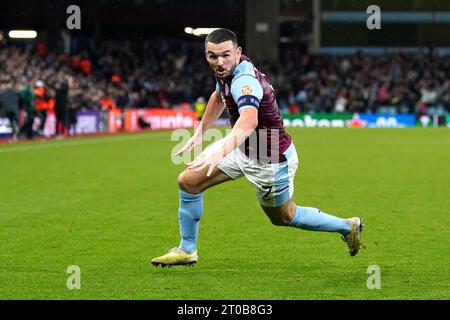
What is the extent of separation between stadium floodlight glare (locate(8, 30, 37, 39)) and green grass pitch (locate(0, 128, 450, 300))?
2764 cm

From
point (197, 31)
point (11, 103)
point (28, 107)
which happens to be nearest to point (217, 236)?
point (11, 103)

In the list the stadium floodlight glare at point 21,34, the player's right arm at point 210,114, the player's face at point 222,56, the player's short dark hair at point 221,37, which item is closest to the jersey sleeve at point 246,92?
the player's face at point 222,56

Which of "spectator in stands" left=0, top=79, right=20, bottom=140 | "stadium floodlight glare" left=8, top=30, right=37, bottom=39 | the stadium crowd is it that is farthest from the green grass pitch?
"stadium floodlight glare" left=8, top=30, right=37, bottom=39

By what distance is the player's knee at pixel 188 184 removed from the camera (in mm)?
8258

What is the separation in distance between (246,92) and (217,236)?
143 inches

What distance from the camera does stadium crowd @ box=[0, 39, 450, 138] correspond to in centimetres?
4688

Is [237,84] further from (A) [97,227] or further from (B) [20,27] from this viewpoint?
(B) [20,27]

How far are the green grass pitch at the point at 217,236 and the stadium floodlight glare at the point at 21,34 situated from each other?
90.7 feet

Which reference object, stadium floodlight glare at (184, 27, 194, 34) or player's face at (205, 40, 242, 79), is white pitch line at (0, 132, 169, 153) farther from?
player's face at (205, 40, 242, 79)

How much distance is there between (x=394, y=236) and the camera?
10828 millimetres

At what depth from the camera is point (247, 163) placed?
8281 mm

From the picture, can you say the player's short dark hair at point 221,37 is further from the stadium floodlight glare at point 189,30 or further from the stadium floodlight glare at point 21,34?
the stadium floodlight glare at point 189,30
